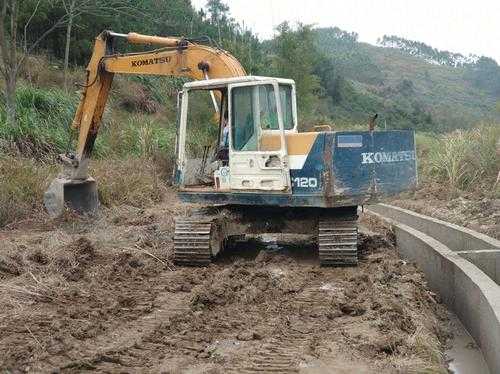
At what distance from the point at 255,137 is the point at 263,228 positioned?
125 cm

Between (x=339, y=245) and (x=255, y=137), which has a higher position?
(x=255, y=137)

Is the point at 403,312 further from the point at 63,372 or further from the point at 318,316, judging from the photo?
the point at 63,372

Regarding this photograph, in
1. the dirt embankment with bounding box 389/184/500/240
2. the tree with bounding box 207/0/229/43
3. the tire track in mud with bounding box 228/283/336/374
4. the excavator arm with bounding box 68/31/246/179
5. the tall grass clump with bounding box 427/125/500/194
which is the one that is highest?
the tree with bounding box 207/0/229/43

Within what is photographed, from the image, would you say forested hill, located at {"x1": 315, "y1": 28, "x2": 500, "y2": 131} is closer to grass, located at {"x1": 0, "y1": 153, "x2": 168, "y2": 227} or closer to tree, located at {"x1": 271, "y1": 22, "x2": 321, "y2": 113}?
tree, located at {"x1": 271, "y1": 22, "x2": 321, "y2": 113}

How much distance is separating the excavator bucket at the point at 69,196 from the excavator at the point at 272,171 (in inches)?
87.9

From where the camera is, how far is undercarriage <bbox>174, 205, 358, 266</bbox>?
26.6 feet

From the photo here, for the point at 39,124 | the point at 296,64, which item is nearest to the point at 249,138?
the point at 39,124

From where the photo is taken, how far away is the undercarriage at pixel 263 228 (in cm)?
809

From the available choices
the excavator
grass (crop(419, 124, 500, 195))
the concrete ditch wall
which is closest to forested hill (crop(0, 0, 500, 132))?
grass (crop(419, 124, 500, 195))

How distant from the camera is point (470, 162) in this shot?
13875 millimetres

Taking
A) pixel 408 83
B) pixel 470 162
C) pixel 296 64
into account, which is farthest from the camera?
pixel 408 83

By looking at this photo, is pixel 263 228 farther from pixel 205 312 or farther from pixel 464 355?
pixel 464 355

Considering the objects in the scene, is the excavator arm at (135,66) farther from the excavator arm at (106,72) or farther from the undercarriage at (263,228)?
the undercarriage at (263,228)

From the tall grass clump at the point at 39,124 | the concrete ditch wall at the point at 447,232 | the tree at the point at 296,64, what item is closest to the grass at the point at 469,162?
the concrete ditch wall at the point at 447,232
